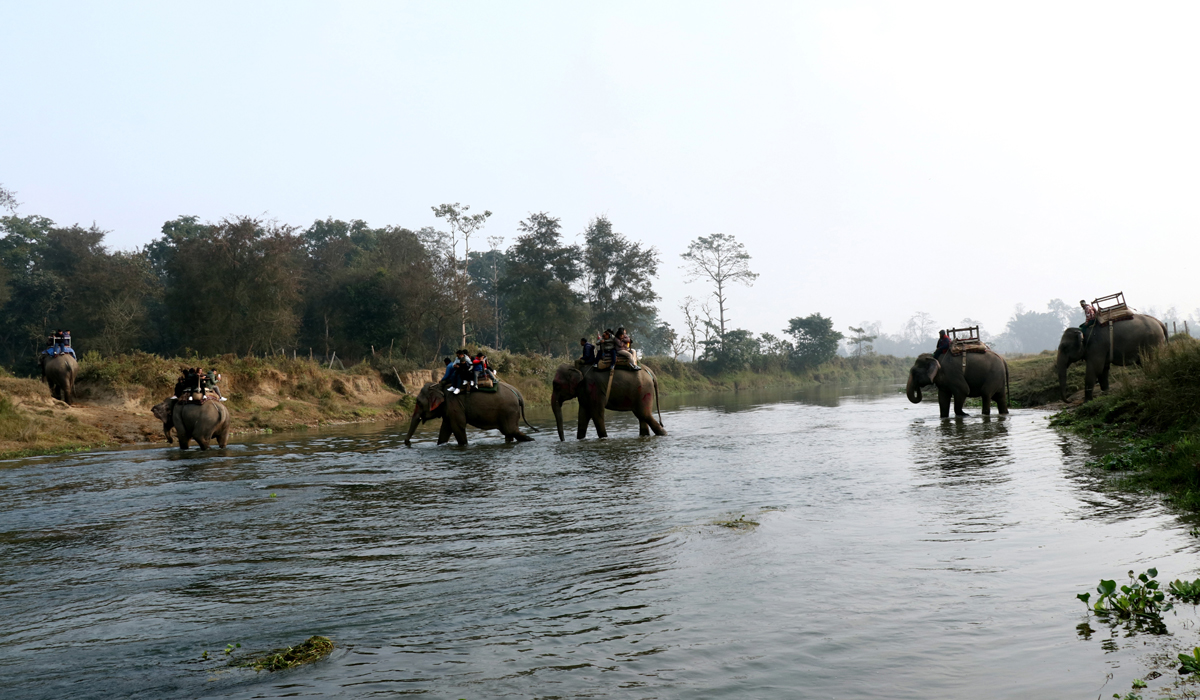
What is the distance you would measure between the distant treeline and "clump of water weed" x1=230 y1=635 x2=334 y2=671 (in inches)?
1373

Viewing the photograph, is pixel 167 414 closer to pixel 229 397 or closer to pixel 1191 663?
pixel 229 397

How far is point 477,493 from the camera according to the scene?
994 centimetres

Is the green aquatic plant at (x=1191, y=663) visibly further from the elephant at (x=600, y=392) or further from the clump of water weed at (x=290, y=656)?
the elephant at (x=600, y=392)

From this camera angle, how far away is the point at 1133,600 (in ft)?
13.4

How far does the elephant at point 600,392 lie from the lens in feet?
54.6

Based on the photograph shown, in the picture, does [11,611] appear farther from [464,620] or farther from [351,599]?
[464,620]

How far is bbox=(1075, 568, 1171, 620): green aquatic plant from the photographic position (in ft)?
13.3

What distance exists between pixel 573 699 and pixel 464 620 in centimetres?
140

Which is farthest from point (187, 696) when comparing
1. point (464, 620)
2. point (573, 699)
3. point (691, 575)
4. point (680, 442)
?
point (680, 442)

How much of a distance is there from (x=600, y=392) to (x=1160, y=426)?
9.55m

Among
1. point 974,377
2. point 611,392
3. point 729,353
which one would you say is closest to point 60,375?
point 611,392

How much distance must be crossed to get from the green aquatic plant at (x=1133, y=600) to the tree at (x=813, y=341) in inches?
3001

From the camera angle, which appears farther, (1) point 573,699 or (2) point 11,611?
(2) point 11,611

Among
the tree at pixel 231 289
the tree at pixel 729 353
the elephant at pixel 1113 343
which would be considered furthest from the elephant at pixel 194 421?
the tree at pixel 729 353
